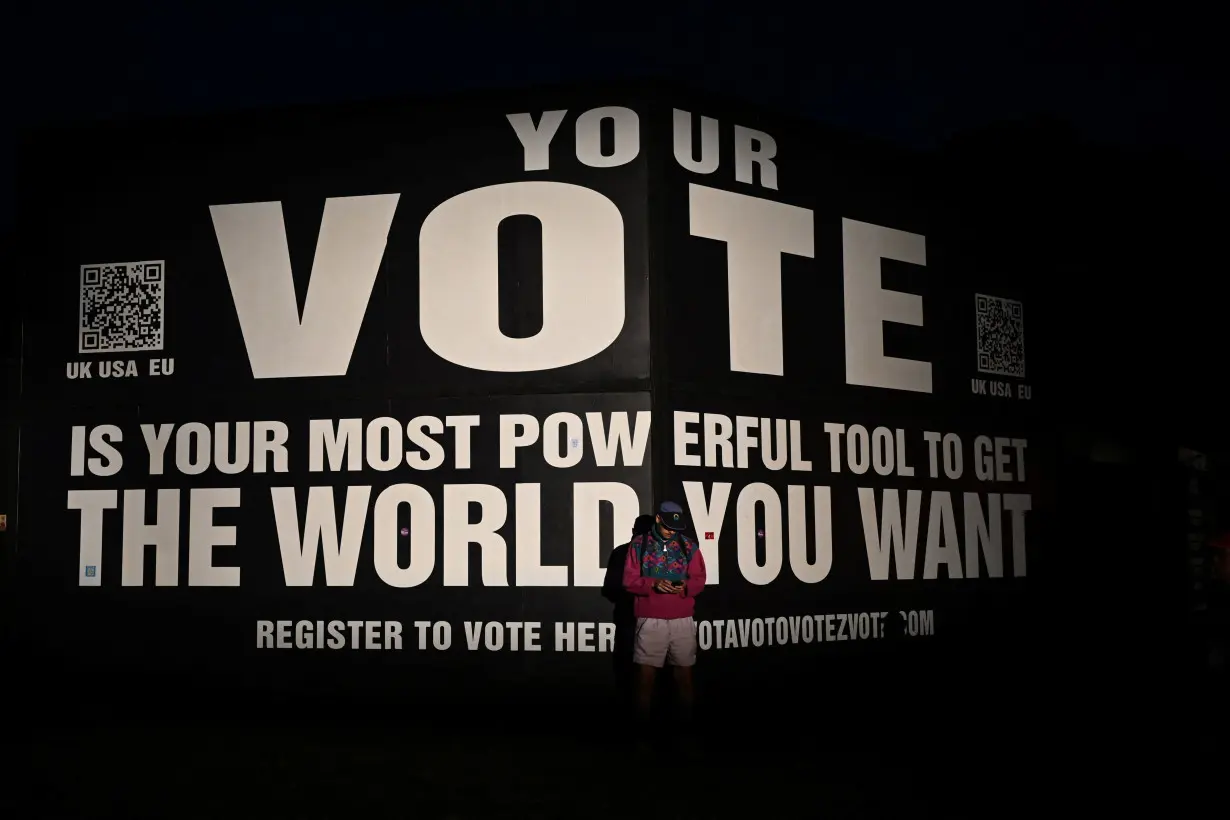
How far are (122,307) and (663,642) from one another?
723cm

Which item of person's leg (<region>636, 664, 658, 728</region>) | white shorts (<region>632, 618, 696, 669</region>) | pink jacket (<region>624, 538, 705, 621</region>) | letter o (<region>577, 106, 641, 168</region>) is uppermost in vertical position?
letter o (<region>577, 106, 641, 168</region>)

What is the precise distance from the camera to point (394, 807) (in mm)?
8562

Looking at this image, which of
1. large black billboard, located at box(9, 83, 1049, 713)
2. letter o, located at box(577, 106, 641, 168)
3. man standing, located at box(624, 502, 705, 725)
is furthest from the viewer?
letter o, located at box(577, 106, 641, 168)

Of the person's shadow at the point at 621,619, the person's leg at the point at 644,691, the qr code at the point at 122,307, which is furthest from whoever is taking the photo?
the qr code at the point at 122,307

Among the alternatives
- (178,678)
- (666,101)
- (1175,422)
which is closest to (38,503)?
(178,678)

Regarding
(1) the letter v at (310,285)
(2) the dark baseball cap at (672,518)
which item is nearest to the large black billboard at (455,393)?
(1) the letter v at (310,285)

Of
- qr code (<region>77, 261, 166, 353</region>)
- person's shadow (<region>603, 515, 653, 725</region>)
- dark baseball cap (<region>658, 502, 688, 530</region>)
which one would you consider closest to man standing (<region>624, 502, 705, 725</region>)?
dark baseball cap (<region>658, 502, 688, 530</region>)

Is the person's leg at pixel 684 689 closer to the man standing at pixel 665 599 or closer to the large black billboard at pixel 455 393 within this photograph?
the man standing at pixel 665 599

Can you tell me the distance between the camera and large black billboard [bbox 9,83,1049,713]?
12.5 meters

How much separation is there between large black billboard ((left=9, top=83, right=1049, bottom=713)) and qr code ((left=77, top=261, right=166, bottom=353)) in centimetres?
4

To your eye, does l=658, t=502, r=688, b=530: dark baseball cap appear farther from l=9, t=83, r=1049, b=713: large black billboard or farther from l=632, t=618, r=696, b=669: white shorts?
l=9, t=83, r=1049, b=713: large black billboard

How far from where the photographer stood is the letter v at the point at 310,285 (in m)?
13.0

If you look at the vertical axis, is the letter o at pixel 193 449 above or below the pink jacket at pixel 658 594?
above

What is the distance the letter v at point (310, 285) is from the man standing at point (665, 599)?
4.12 m
